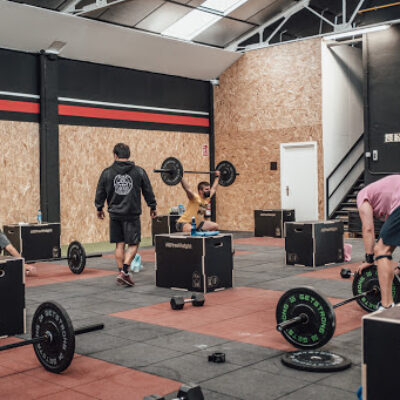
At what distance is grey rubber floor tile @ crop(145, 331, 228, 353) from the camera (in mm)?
3586

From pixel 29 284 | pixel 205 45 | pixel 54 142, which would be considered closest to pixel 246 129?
pixel 205 45

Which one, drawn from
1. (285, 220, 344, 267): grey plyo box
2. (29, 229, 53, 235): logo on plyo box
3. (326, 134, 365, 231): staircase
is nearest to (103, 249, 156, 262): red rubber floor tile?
(29, 229, 53, 235): logo on plyo box

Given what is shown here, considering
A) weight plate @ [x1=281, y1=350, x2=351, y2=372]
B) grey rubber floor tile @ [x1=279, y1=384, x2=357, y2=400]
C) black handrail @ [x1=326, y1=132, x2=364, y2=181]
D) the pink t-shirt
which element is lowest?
grey rubber floor tile @ [x1=279, y1=384, x2=357, y2=400]

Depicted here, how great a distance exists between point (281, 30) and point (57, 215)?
6627 millimetres

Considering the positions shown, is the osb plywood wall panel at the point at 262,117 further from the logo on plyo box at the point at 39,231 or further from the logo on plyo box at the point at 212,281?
the logo on plyo box at the point at 212,281

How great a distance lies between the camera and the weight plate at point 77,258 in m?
6.95

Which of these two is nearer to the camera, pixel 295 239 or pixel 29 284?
pixel 29 284

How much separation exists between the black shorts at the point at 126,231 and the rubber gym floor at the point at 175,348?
0.51 m

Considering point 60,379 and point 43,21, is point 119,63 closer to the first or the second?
point 43,21

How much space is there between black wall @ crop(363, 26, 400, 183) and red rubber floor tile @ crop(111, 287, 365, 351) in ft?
21.1

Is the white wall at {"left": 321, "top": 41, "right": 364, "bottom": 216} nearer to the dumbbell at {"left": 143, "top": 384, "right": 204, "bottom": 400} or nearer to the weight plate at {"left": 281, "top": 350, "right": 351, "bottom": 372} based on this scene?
the weight plate at {"left": 281, "top": 350, "right": 351, "bottom": 372}

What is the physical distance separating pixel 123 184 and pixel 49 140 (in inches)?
197

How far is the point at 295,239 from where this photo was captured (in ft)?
24.1

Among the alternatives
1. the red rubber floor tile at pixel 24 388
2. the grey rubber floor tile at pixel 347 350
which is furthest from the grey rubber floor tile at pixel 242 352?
the red rubber floor tile at pixel 24 388
